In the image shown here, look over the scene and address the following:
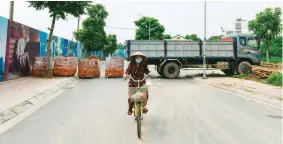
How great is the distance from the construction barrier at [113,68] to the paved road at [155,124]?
1002 centimetres

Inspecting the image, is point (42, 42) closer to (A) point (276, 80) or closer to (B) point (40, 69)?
(B) point (40, 69)

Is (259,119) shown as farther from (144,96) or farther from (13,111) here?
(13,111)

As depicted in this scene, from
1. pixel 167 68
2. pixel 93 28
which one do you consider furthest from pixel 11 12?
pixel 93 28

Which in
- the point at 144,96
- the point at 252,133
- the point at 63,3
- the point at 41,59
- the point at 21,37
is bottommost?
the point at 252,133

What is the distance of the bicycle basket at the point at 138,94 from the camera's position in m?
6.40

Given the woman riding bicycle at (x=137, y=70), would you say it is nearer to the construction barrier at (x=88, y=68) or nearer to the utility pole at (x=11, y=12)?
the construction barrier at (x=88, y=68)

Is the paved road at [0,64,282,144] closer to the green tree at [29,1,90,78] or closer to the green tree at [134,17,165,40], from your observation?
the green tree at [29,1,90,78]

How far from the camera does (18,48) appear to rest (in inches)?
690

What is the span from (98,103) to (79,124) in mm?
3082

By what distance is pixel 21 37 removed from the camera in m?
18.1

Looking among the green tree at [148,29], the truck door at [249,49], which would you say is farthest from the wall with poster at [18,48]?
the green tree at [148,29]

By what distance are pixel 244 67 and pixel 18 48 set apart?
14.9m

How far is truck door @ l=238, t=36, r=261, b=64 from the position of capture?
21.8 metres

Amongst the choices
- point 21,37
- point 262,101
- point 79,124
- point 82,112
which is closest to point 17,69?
point 21,37
